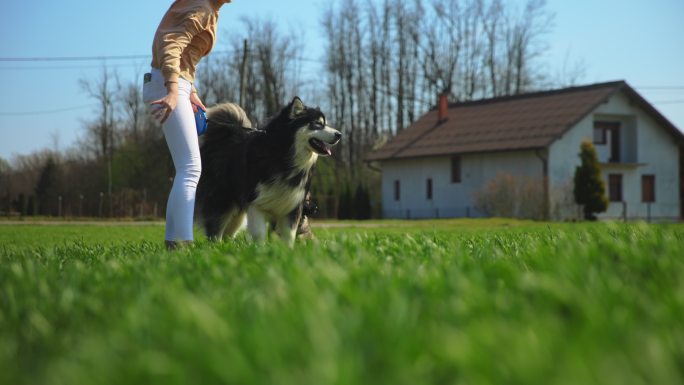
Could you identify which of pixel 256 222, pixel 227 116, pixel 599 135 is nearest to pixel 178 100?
pixel 256 222

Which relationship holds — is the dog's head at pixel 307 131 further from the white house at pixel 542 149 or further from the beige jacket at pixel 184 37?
the white house at pixel 542 149

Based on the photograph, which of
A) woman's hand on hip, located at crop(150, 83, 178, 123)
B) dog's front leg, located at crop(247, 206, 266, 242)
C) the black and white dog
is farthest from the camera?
the black and white dog

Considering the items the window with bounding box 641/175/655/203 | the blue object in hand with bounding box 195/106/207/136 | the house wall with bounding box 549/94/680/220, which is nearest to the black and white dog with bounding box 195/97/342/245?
the blue object in hand with bounding box 195/106/207/136

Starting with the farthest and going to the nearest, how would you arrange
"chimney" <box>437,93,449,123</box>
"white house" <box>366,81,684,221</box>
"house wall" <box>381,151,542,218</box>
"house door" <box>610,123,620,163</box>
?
1. "chimney" <box>437,93,449,123</box>
2. "house door" <box>610,123,620,163</box>
3. "house wall" <box>381,151,542,218</box>
4. "white house" <box>366,81,684,221</box>

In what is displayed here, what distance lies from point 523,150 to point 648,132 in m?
9.15

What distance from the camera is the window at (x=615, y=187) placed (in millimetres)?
45188

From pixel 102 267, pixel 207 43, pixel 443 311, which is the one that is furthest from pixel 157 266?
pixel 207 43

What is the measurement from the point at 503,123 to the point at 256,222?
39339 mm

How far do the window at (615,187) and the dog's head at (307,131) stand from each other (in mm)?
39920

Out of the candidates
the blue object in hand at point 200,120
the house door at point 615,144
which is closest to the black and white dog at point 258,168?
the blue object in hand at point 200,120

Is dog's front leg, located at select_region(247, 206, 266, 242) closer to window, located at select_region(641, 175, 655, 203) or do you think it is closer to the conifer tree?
the conifer tree

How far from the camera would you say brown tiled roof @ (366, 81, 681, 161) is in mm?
42406

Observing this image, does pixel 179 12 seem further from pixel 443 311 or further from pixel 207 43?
pixel 443 311

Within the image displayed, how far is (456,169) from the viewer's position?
47438mm
